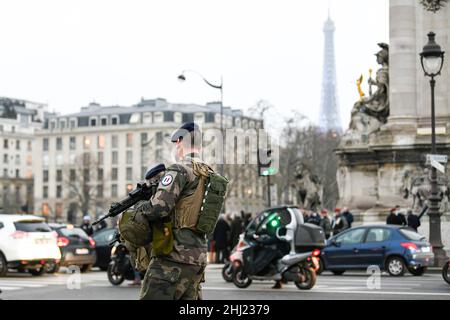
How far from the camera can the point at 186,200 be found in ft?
24.3

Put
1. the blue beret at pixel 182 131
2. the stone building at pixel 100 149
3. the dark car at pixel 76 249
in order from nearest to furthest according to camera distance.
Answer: the blue beret at pixel 182 131 < the dark car at pixel 76 249 < the stone building at pixel 100 149

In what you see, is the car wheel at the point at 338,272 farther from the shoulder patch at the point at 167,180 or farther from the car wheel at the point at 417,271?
the shoulder patch at the point at 167,180

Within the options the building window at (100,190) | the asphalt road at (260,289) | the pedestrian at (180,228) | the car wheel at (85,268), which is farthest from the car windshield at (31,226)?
the building window at (100,190)

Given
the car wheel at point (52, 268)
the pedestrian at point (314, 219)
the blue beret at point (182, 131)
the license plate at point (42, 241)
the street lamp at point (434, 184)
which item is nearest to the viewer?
the blue beret at point (182, 131)

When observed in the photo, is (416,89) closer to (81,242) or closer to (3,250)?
(81,242)

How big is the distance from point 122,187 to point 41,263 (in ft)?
393

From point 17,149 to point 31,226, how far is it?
5680 inches

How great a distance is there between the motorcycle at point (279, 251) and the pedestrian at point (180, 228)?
11979 mm

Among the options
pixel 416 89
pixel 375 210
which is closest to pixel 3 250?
pixel 375 210

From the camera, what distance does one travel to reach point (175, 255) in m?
7.29

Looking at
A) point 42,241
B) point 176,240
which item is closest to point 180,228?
point 176,240

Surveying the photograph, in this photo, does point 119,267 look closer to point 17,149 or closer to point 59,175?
point 59,175

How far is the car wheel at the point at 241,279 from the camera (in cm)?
2009

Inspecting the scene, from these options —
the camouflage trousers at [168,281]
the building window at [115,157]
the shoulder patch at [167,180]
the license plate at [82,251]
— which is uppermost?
the building window at [115,157]
